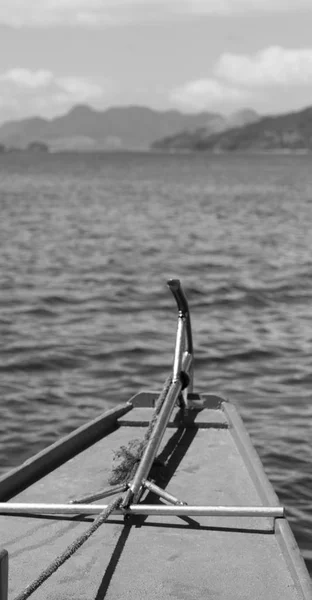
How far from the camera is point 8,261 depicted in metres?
31.8

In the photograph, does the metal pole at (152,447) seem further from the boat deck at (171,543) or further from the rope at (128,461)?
the boat deck at (171,543)

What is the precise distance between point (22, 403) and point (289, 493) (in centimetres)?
560

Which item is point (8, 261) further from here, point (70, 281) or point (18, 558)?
point (18, 558)

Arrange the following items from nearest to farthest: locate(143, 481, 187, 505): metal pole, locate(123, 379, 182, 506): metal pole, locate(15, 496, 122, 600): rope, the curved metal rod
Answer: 1. locate(15, 496, 122, 600): rope
2. locate(123, 379, 182, 506): metal pole
3. locate(143, 481, 187, 505): metal pole
4. the curved metal rod

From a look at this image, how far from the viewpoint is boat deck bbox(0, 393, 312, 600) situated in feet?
18.9

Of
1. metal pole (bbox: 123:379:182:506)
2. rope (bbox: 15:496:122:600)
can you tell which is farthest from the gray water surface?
rope (bbox: 15:496:122:600)

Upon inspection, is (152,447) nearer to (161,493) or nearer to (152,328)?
(161,493)

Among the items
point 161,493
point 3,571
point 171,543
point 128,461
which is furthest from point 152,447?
point 3,571

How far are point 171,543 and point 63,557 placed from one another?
1505mm

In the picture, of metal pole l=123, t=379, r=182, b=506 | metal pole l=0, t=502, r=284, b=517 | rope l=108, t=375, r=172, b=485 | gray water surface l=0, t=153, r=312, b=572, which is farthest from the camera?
gray water surface l=0, t=153, r=312, b=572

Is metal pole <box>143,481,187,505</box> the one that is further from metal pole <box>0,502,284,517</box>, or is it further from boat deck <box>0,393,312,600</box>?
metal pole <box>0,502,284,517</box>

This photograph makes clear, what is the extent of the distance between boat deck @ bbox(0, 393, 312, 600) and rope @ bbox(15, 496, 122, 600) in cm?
36

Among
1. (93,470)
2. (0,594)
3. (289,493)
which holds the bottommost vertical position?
(289,493)

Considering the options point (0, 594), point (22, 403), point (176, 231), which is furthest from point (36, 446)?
point (176, 231)
